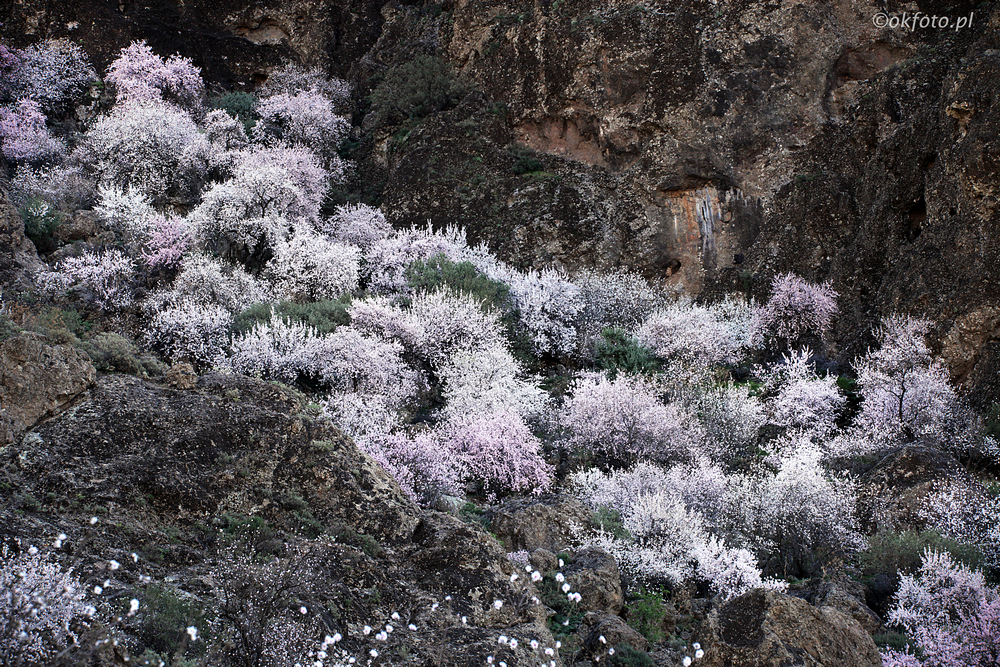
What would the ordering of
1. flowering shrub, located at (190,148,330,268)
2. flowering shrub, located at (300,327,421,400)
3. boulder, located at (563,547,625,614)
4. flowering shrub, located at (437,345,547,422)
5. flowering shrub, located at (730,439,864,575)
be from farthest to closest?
flowering shrub, located at (190,148,330,268) < flowering shrub, located at (300,327,421,400) < flowering shrub, located at (437,345,547,422) < flowering shrub, located at (730,439,864,575) < boulder, located at (563,547,625,614)

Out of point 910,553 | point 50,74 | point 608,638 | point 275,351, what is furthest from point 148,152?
point 608,638

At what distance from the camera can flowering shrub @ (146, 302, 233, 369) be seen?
2358 centimetres

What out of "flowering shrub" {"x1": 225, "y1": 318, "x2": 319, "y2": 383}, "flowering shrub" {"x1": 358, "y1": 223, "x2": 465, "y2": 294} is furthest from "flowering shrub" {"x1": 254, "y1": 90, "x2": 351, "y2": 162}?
"flowering shrub" {"x1": 225, "y1": 318, "x2": 319, "y2": 383}

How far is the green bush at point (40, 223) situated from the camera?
28.2 meters

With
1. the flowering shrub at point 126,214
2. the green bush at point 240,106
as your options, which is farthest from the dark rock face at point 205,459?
the green bush at point 240,106

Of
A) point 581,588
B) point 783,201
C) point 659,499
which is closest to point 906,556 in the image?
point 659,499

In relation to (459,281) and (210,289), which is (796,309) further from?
(210,289)

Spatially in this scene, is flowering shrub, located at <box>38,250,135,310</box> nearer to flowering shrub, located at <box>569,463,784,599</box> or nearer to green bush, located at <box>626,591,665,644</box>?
flowering shrub, located at <box>569,463,784,599</box>

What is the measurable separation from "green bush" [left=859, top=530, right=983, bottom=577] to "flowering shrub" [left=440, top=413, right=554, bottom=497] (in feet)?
20.8

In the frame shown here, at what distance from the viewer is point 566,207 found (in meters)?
35.1

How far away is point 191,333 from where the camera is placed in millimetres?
23875

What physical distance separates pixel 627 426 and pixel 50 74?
1180 inches

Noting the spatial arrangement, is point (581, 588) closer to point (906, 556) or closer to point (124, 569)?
point (124, 569)

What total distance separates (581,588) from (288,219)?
75.5ft
